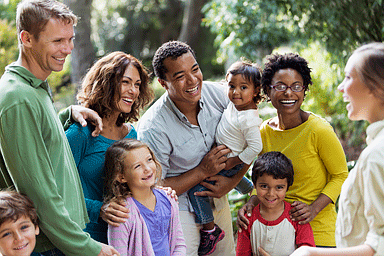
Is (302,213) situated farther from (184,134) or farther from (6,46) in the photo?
(6,46)

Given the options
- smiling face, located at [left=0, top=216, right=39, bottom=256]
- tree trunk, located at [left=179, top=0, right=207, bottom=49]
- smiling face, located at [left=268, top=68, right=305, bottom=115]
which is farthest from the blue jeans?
tree trunk, located at [left=179, top=0, right=207, bottom=49]

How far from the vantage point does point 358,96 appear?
5.87 ft

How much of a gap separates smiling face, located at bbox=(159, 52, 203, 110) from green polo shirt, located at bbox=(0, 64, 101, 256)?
1018 millimetres

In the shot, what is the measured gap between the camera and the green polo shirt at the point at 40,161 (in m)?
1.84

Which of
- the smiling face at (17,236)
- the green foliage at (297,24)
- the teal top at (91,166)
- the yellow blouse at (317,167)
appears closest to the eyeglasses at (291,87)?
the yellow blouse at (317,167)

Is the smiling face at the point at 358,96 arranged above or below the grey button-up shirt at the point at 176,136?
above

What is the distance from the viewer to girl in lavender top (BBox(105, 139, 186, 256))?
94.1 inches

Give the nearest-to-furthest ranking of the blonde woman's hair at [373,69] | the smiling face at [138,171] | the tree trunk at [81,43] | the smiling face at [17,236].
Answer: the blonde woman's hair at [373,69] < the smiling face at [17,236] < the smiling face at [138,171] < the tree trunk at [81,43]

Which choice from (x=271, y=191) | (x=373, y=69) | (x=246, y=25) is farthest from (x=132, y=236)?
(x=246, y=25)

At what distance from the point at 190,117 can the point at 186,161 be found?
1.04 ft

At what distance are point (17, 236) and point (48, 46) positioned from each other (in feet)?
2.96

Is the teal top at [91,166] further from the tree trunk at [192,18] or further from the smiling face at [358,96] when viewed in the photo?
the tree trunk at [192,18]

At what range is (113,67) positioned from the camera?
8.54ft

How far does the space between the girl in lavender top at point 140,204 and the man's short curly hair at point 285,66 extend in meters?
0.94
